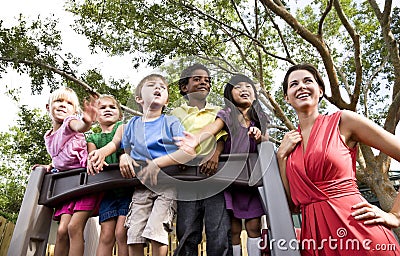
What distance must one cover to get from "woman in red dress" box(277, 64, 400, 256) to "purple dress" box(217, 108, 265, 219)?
241 millimetres

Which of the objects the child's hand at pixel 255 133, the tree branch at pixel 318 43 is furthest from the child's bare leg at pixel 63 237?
the tree branch at pixel 318 43

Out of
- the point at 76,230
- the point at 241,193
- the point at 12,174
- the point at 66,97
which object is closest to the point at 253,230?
the point at 241,193

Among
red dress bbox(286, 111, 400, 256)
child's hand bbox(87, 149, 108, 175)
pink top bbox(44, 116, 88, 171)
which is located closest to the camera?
red dress bbox(286, 111, 400, 256)

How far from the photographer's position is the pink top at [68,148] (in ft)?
8.71

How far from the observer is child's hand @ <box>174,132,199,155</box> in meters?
2.02

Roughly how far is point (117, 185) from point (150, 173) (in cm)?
25

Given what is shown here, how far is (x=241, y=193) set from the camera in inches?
89.4

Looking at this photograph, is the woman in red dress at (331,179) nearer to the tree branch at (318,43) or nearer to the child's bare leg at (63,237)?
the child's bare leg at (63,237)

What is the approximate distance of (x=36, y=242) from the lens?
2.34 meters

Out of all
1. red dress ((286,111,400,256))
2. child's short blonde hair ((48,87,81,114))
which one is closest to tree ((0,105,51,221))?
child's short blonde hair ((48,87,81,114))

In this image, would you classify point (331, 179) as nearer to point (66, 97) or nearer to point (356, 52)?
point (66, 97)

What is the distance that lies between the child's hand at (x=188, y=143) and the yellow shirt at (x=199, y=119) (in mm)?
47

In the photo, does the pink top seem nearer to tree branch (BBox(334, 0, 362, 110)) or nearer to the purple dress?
the purple dress

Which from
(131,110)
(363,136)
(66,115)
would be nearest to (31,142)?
(66,115)
